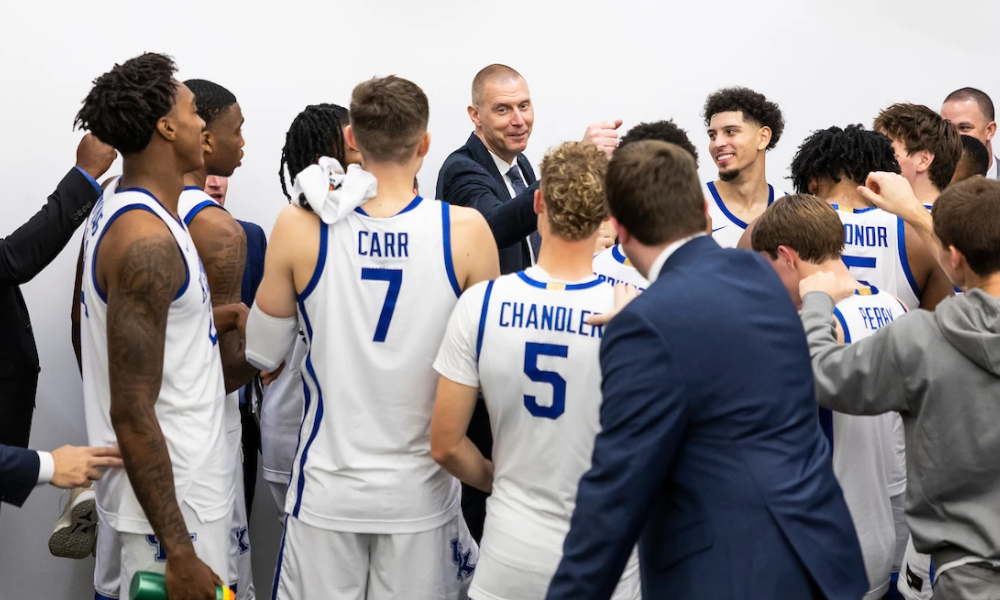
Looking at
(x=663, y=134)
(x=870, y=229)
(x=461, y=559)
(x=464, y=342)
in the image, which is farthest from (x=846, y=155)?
(x=461, y=559)

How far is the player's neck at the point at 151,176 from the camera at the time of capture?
85.8 inches

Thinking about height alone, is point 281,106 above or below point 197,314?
above

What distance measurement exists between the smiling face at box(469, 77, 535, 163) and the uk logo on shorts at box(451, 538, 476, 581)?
66.2 inches

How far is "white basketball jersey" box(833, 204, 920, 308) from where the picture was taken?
287cm

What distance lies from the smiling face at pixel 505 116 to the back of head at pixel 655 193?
6.83ft

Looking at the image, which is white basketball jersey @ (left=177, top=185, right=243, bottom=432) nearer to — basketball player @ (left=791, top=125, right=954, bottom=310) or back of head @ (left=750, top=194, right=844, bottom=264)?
back of head @ (left=750, top=194, right=844, bottom=264)

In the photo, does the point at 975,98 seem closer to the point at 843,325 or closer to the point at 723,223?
the point at 723,223

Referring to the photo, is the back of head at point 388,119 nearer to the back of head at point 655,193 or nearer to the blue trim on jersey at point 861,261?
the back of head at point 655,193

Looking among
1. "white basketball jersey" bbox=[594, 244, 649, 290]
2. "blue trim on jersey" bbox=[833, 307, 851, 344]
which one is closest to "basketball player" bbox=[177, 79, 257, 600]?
"white basketball jersey" bbox=[594, 244, 649, 290]

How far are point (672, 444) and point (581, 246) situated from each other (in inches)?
28.0

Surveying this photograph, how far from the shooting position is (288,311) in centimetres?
221

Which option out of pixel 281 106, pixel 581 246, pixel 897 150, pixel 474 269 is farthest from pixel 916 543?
pixel 281 106

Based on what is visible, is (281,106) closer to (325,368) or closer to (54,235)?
(54,235)

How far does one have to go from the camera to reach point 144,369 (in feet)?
6.60
